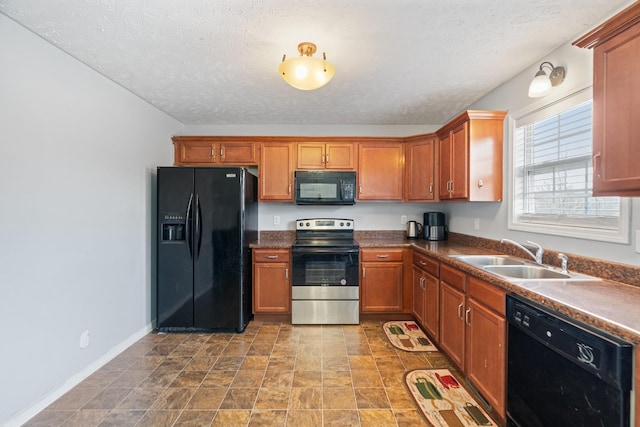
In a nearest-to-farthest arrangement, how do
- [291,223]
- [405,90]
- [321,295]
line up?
[405,90] → [321,295] → [291,223]

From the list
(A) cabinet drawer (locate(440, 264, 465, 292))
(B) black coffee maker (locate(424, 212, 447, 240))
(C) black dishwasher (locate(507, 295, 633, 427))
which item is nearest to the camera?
(C) black dishwasher (locate(507, 295, 633, 427))

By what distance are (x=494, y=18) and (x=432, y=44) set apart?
0.36 meters

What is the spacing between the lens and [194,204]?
2.81m

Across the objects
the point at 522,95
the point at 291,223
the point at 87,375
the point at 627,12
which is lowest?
the point at 87,375

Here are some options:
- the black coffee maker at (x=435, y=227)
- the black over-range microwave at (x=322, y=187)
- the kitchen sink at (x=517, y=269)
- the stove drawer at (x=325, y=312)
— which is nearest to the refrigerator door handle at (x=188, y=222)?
the black over-range microwave at (x=322, y=187)

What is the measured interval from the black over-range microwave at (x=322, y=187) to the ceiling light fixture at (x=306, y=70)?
1551 millimetres

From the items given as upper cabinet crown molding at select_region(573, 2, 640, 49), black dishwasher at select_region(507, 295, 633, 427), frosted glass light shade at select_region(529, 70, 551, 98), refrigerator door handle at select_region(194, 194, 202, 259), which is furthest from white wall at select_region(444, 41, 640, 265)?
refrigerator door handle at select_region(194, 194, 202, 259)

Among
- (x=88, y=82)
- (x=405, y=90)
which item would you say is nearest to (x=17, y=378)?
(x=88, y=82)

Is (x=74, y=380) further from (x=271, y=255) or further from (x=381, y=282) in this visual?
(x=381, y=282)

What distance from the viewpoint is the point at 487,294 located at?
5.60 feet

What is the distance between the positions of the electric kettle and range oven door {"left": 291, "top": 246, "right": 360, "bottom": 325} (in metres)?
0.94

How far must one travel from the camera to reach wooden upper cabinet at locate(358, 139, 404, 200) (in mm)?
3422

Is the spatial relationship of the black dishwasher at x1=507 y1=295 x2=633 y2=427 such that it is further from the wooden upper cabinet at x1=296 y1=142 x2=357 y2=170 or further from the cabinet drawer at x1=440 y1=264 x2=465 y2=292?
the wooden upper cabinet at x1=296 y1=142 x2=357 y2=170

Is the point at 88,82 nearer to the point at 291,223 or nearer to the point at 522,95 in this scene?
the point at 291,223
